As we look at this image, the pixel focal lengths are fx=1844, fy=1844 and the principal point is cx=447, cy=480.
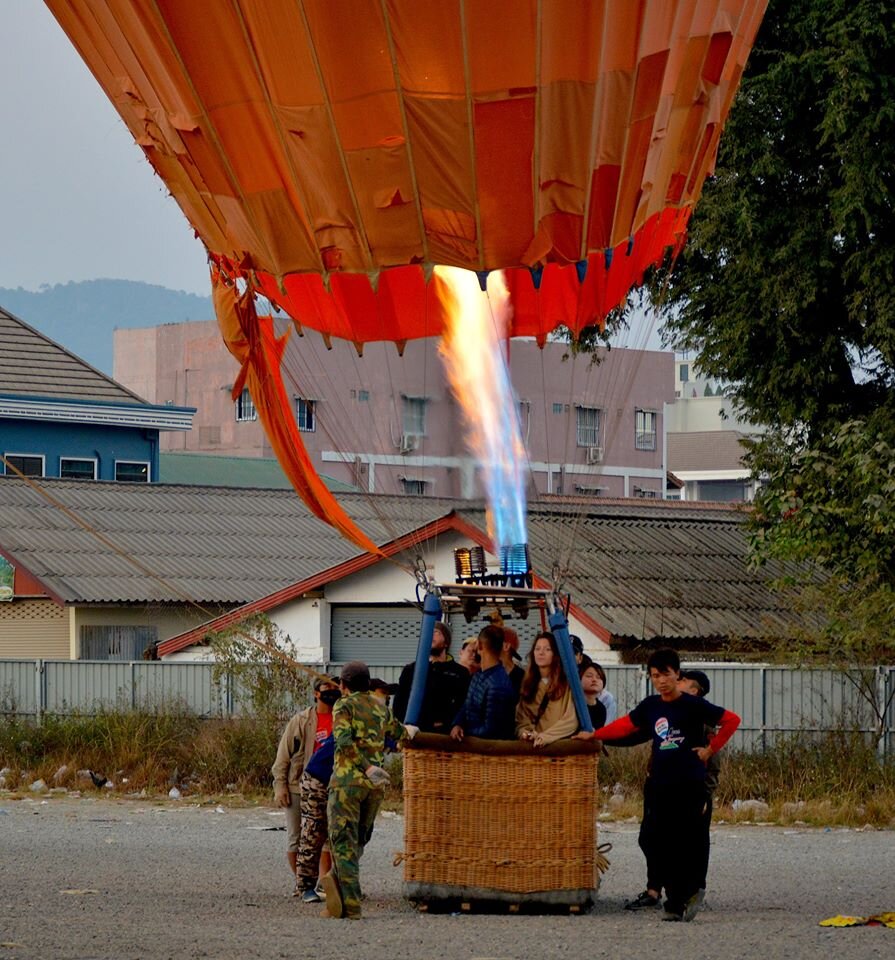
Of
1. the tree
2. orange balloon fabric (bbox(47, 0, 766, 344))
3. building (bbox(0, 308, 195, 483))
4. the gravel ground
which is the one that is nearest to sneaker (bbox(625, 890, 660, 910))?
the gravel ground

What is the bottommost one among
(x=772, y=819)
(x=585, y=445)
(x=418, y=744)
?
(x=772, y=819)

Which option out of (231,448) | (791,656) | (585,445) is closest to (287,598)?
(791,656)

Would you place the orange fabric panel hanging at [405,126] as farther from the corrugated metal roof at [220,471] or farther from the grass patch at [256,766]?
the corrugated metal roof at [220,471]

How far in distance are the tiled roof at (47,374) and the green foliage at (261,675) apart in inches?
759

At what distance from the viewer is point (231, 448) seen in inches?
3093

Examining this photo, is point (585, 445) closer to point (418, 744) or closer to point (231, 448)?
point (418, 744)

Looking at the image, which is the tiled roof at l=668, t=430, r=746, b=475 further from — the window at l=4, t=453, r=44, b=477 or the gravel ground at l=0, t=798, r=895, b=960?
the gravel ground at l=0, t=798, r=895, b=960

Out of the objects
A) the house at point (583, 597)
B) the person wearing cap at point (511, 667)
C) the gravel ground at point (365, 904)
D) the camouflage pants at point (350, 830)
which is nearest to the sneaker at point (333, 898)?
the camouflage pants at point (350, 830)

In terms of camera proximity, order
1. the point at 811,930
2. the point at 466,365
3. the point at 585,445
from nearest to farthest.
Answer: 1. the point at 811,930
2. the point at 466,365
3. the point at 585,445

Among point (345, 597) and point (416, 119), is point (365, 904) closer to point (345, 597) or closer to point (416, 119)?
point (416, 119)

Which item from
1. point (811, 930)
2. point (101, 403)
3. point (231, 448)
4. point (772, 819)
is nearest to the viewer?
point (811, 930)

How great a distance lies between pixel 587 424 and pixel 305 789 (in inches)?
180

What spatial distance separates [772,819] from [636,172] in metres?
9.37

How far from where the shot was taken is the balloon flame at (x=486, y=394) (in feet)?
45.1
